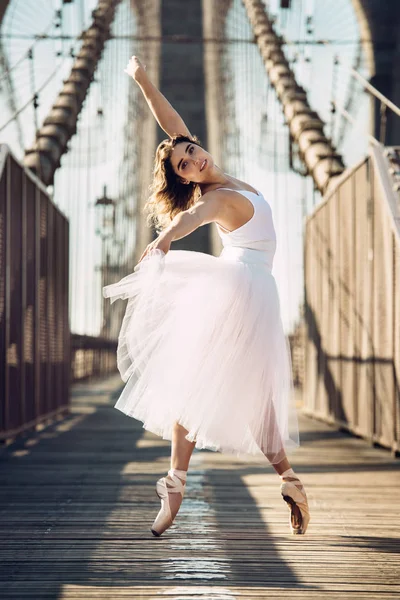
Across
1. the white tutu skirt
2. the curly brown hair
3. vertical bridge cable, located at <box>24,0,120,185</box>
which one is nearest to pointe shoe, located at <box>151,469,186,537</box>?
the white tutu skirt

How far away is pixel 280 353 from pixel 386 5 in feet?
53.9

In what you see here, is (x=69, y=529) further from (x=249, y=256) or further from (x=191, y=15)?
(x=191, y=15)

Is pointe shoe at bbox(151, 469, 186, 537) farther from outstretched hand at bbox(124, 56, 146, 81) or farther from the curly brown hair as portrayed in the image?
outstretched hand at bbox(124, 56, 146, 81)

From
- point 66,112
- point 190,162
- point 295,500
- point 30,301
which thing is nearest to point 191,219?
point 190,162

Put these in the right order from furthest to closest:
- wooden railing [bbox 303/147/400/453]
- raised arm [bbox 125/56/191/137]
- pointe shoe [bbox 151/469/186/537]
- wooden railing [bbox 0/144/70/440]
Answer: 1. wooden railing [bbox 0/144/70/440]
2. wooden railing [bbox 303/147/400/453]
3. raised arm [bbox 125/56/191/137]
4. pointe shoe [bbox 151/469/186/537]

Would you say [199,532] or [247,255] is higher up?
[247,255]

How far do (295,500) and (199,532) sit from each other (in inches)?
12.3

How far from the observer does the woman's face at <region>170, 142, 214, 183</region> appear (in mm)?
2943

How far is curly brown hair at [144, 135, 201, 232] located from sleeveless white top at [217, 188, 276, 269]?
0.45ft

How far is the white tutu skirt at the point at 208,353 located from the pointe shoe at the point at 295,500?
0.22ft

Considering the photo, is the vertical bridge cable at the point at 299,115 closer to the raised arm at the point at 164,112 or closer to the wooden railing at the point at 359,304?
the wooden railing at the point at 359,304

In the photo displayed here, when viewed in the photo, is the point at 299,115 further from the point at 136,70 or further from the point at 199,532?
the point at 199,532

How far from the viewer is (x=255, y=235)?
3004 millimetres

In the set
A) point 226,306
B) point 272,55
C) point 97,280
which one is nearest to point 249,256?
point 226,306
